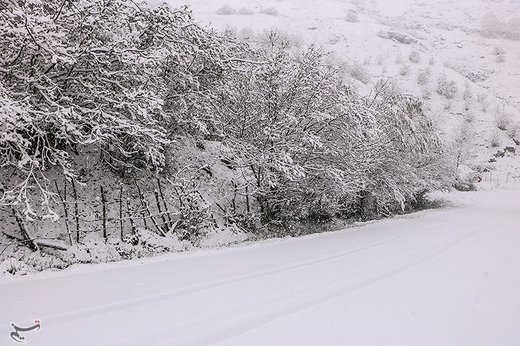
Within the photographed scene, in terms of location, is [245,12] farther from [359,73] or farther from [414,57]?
[414,57]

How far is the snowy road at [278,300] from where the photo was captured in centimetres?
437

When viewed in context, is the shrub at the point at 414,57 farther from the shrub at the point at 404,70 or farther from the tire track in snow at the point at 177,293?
the tire track in snow at the point at 177,293

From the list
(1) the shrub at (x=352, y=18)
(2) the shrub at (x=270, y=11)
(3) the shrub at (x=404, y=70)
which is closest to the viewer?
(3) the shrub at (x=404, y=70)

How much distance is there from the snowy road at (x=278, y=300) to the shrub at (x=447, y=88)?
3669cm

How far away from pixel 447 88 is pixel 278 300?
140 ft

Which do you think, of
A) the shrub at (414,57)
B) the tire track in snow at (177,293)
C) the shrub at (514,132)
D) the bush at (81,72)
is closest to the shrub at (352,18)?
the shrub at (414,57)

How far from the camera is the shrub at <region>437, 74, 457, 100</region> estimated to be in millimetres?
42250

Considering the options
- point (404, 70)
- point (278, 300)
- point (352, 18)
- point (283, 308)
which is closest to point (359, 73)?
point (404, 70)

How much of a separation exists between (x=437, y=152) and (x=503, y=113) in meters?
23.9

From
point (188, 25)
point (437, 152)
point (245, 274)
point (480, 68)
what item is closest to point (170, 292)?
point (245, 274)

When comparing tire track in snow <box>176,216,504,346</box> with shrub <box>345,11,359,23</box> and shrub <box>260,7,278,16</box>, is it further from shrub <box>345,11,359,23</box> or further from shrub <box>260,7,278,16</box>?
shrub <box>345,11,359,23</box>

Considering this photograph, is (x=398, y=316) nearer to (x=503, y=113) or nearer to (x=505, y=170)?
(x=505, y=170)

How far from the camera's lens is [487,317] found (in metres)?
5.33

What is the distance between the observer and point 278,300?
18.1 ft
